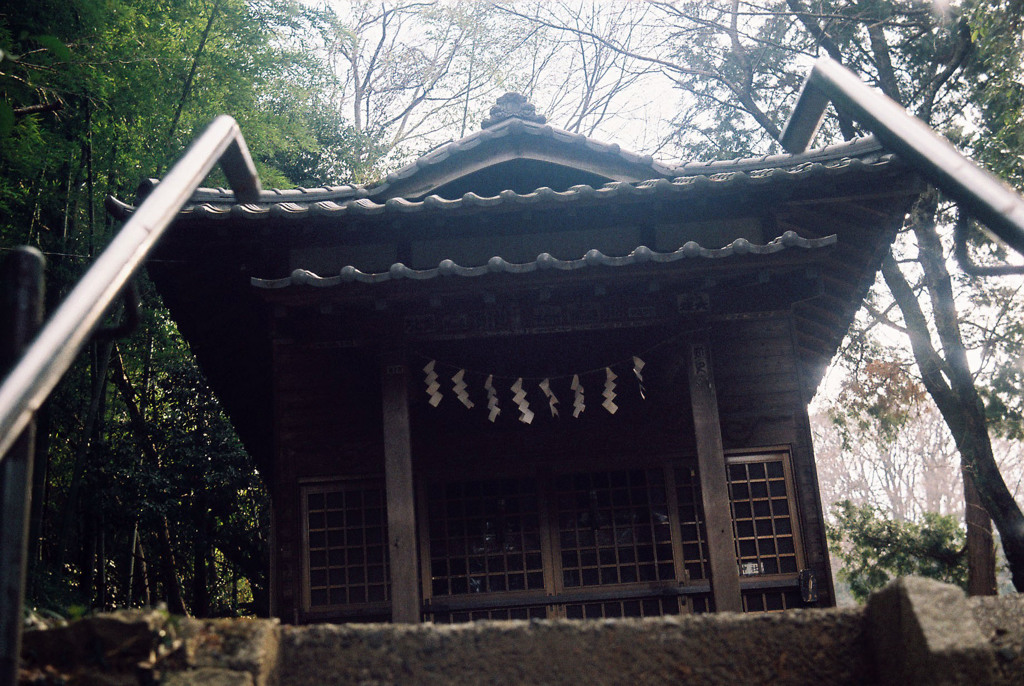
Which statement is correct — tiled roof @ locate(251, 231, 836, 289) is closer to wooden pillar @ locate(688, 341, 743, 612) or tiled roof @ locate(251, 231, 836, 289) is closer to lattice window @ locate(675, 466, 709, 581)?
wooden pillar @ locate(688, 341, 743, 612)

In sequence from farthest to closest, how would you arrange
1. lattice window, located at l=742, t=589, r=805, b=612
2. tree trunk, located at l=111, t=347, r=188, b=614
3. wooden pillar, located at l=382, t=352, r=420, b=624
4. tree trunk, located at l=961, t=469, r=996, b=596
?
tree trunk, located at l=111, t=347, r=188, b=614 → tree trunk, located at l=961, t=469, r=996, b=596 → lattice window, located at l=742, t=589, r=805, b=612 → wooden pillar, located at l=382, t=352, r=420, b=624

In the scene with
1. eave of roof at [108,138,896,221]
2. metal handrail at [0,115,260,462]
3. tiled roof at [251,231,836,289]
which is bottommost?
metal handrail at [0,115,260,462]

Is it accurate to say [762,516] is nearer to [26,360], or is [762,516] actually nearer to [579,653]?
[579,653]

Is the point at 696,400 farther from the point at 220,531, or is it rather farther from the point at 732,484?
the point at 220,531

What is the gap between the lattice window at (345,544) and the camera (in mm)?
7207

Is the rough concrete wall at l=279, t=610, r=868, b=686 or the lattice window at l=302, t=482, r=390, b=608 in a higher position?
the lattice window at l=302, t=482, r=390, b=608

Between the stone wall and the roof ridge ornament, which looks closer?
the stone wall

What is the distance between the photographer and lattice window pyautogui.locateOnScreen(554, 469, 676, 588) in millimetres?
7473

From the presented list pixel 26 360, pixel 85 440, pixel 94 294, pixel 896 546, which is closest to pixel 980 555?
pixel 896 546

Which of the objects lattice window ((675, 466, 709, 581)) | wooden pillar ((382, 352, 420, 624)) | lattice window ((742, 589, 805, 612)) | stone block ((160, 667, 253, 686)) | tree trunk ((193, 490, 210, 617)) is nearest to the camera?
stone block ((160, 667, 253, 686))

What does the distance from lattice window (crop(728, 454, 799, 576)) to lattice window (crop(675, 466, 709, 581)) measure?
311mm

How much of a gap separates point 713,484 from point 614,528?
157cm

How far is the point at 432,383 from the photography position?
693 cm

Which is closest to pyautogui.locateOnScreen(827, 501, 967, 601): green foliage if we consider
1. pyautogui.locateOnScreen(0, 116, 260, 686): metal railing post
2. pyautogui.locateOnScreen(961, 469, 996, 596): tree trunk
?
pyautogui.locateOnScreen(961, 469, 996, 596): tree trunk
